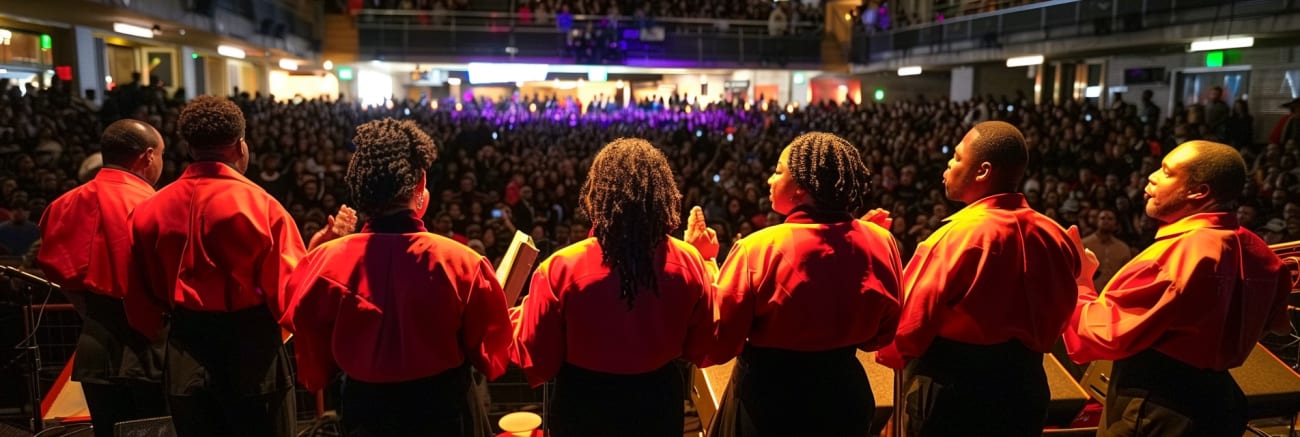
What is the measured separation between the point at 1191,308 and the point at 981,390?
0.64m

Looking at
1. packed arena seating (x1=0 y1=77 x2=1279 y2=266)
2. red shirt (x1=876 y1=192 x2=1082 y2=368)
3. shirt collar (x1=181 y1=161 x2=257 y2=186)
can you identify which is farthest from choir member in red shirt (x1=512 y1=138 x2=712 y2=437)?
packed arena seating (x1=0 y1=77 x2=1279 y2=266)

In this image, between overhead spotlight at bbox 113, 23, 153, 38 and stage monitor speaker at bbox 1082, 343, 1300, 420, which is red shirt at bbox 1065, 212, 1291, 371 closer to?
stage monitor speaker at bbox 1082, 343, 1300, 420

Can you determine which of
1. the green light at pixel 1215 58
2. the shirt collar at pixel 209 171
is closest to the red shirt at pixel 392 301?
the shirt collar at pixel 209 171

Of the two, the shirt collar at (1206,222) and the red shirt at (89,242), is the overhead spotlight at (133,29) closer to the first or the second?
the red shirt at (89,242)

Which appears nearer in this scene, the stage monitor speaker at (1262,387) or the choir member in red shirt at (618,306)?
the choir member in red shirt at (618,306)

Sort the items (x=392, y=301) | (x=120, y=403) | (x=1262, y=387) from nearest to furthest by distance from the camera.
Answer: (x=392, y=301) → (x=120, y=403) → (x=1262, y=387)

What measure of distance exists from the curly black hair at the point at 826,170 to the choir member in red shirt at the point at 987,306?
1.15 feet

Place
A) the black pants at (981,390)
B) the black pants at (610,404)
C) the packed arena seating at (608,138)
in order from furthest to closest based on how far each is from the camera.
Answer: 1. the packed arena seating at (608,138)
2. the black pants at (981,390)
3. the black pants at (610,404)

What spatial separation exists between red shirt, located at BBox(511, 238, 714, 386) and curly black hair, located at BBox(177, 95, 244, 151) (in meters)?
1.14

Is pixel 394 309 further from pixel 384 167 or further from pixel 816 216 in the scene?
pixel 816 216

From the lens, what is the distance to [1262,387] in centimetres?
346

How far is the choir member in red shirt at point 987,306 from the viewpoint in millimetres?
2482

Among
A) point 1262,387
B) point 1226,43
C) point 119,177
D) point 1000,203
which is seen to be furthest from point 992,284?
point 1226,43

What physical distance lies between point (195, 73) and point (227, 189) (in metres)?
21.1
